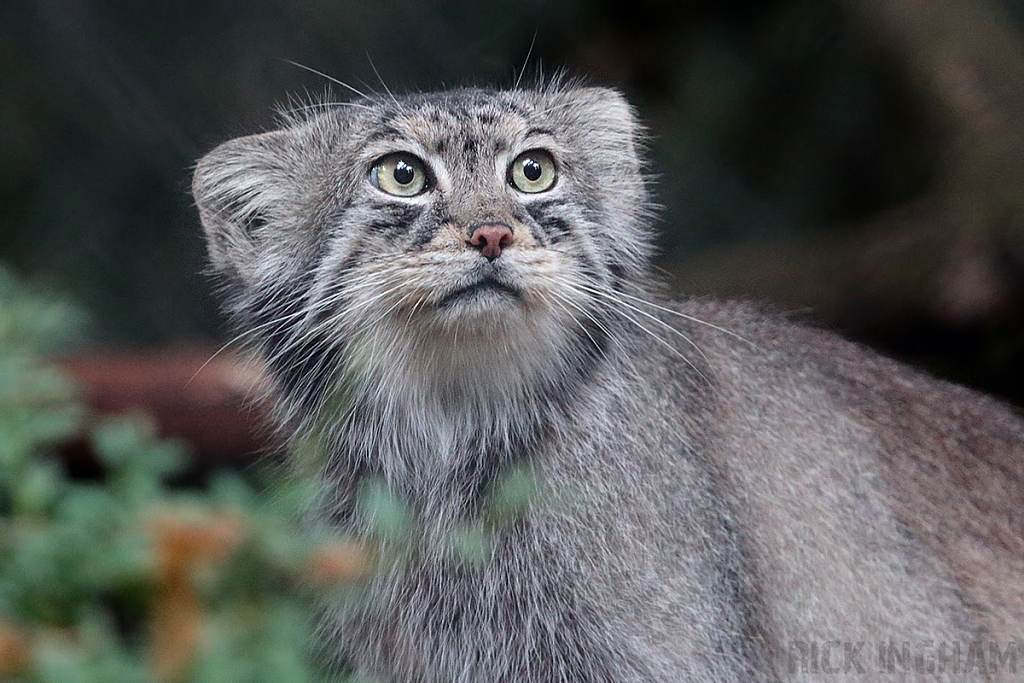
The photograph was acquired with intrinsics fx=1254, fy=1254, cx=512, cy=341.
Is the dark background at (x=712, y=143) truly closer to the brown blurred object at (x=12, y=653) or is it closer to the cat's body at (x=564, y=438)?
the cat's body at (x=564, y=438)

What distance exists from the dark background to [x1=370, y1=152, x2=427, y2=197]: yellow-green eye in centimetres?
226

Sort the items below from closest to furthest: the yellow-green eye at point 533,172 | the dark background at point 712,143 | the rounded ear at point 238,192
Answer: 1. the yellow-green eye at point 533,172
2. the rounded ear at point 238,192
3. the dark background at point 712,143

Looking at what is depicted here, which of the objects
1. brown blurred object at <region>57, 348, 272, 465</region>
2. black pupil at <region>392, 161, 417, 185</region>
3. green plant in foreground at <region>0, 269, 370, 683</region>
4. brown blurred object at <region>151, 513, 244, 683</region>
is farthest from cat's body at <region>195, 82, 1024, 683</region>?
brown blurred object at <region>57, 348, 272, 465</region>

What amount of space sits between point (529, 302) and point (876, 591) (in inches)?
49.6

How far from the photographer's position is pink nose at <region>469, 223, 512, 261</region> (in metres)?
2.88

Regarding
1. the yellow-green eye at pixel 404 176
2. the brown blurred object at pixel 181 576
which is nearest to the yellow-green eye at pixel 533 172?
the yellow-green eye at pixel 404 176

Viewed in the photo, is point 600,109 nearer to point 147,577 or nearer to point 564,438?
point 564,438

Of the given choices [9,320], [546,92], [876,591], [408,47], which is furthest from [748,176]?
[9,320]

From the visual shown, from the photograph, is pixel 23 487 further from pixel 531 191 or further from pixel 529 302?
pixel 531 191

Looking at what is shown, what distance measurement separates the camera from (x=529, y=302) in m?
3.00

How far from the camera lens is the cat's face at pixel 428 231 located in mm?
2969

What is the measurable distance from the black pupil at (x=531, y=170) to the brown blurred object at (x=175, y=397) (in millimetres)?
2328

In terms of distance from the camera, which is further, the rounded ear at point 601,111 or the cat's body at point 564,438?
the rounded ear at point 601,111

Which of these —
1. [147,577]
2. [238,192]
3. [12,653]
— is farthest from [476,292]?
[12,653]
